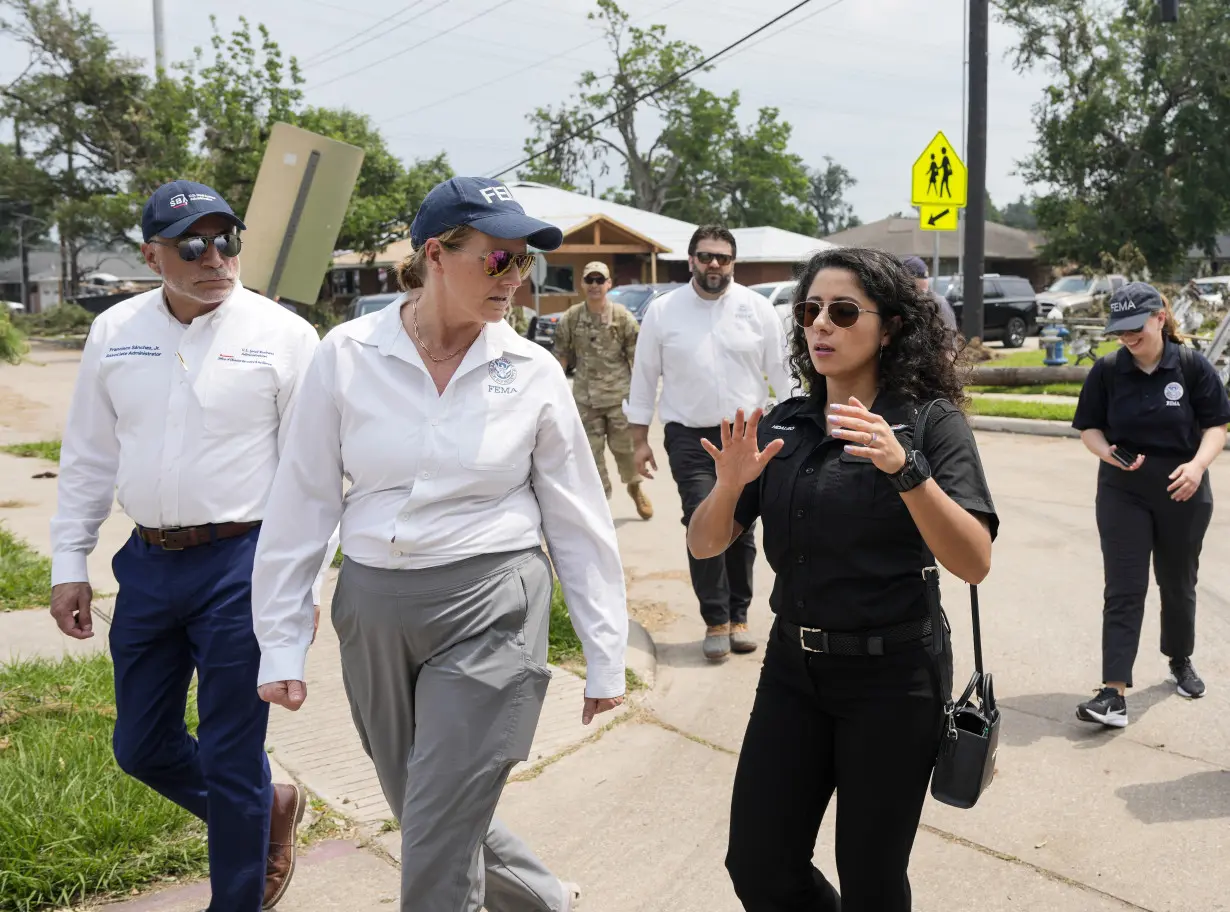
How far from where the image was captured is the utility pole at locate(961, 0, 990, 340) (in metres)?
17.1

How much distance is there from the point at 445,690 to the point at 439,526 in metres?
0.36

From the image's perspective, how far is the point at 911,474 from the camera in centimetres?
245

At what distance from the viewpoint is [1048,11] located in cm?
4512

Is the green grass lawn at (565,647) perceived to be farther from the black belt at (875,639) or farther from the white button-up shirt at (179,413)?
the black belt at (875,639)

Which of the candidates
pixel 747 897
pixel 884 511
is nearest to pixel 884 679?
pixel 884 511

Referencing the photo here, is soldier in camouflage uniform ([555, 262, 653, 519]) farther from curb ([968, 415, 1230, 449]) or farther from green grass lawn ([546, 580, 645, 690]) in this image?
curb ([968, 415, 1230, 449])

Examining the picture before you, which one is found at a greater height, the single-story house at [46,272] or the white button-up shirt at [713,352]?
the single-story house at [46,272]

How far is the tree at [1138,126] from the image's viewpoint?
44094 millimetres

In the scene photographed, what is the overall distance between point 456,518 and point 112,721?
108 inches

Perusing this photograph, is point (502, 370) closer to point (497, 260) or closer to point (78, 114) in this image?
point (497, 260)

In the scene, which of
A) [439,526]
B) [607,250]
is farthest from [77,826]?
[607,250]

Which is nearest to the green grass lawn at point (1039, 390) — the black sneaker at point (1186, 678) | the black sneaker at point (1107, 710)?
the black sneaker at point (1186, 678)

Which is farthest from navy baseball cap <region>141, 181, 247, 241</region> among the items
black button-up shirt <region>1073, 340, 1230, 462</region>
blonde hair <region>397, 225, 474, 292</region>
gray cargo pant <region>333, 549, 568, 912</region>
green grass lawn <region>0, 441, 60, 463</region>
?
green grass lawn <region>0, 441, 60, 463</region>

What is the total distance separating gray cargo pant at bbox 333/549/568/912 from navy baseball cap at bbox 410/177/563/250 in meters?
0.75
